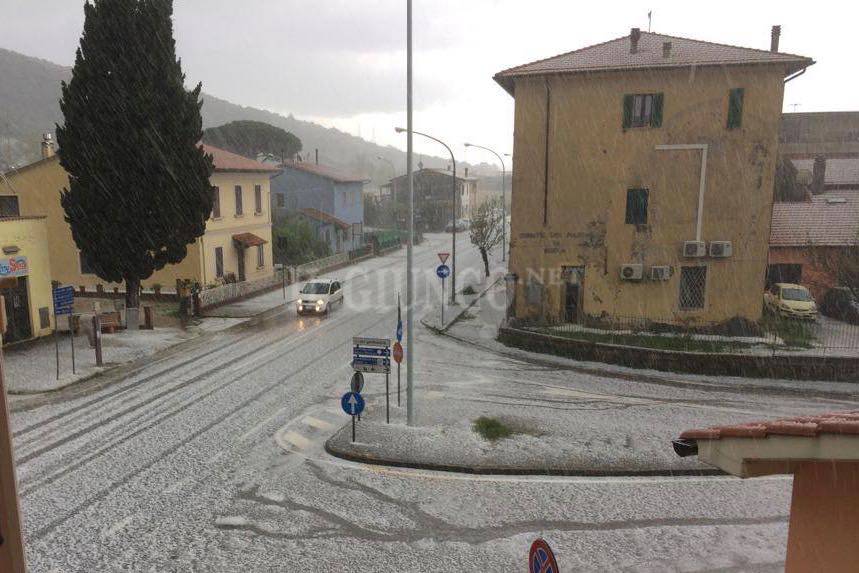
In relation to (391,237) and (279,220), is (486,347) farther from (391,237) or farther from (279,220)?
(391,237)

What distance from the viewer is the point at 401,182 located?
85125 mm

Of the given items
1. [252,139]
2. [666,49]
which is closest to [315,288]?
[666,49]

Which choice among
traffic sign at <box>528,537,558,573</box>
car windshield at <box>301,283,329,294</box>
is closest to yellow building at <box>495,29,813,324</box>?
car windshield at <box>301,283,329,294</box>

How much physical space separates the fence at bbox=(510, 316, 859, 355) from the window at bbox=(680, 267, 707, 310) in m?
0.70

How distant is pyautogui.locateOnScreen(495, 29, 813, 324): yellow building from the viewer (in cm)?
2039

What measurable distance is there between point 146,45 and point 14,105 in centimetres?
15491

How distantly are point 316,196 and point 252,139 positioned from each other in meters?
29.2

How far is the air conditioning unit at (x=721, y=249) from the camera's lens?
819 inches

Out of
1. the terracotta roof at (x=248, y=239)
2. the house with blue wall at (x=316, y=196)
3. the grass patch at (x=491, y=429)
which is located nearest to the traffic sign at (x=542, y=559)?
the grass patch at (x=491, y=429)

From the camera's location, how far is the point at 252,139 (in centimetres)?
7225

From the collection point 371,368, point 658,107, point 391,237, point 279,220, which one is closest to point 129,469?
point 371,368

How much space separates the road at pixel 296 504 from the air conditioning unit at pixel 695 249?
24.7 ft

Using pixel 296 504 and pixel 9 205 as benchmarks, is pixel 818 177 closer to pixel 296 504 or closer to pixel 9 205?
pixel 296 504

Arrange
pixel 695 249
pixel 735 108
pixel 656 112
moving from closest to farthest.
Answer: pixel 735 108, pixel 656 112, pixel 695 249
